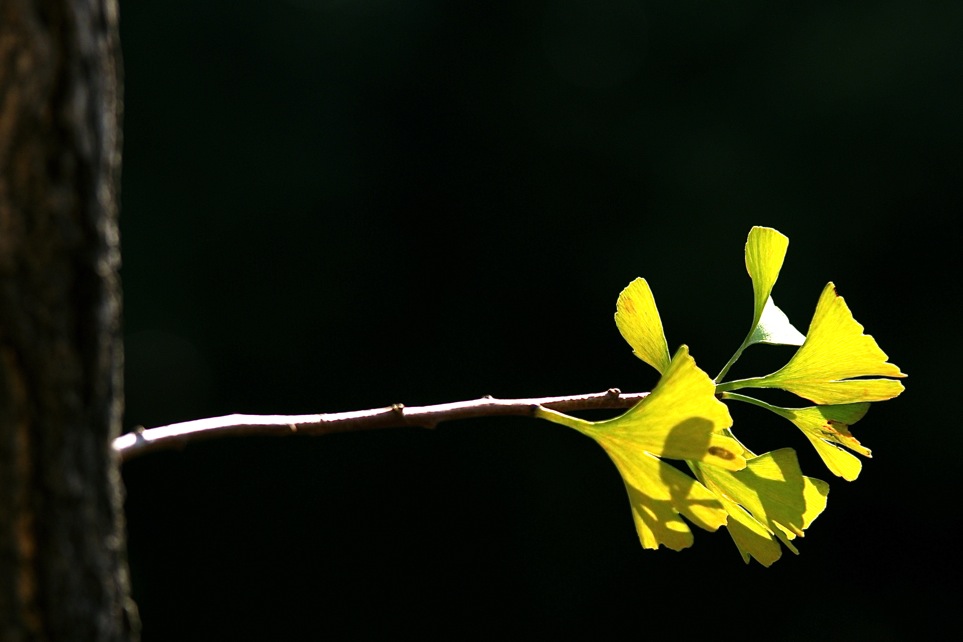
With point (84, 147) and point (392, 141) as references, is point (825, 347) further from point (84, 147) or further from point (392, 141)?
point (392, 141)

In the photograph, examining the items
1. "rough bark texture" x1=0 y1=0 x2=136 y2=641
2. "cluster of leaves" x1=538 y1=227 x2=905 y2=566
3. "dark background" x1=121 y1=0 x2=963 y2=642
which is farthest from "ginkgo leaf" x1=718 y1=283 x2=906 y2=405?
"dark background" x1=121 y1=0 x2=963 y2=642

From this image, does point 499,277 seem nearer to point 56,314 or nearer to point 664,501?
point 664,501

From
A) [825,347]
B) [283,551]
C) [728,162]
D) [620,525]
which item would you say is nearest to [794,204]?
[728,162]

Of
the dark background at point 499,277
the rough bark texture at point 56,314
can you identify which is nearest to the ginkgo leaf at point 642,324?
the rough bark texture at point 56,314

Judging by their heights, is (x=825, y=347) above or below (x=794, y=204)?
below

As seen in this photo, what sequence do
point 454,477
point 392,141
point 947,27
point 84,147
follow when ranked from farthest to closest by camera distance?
point 392,141, point 454,477, point 947,27, point 84,147

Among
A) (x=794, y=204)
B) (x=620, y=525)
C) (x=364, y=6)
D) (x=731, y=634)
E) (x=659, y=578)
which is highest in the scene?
(x=364, y=6)

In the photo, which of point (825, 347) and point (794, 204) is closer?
point (825, 347)

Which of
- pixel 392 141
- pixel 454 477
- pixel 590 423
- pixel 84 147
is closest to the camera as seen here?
pixel 84 147
